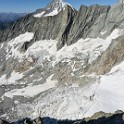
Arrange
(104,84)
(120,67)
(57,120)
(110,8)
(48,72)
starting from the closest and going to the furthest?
(57,120) < (104,84) < (120,67) < (48,72) < (110,8)

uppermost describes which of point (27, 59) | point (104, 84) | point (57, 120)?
point (27, 59)

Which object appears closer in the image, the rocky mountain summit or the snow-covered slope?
the snow-covered slope

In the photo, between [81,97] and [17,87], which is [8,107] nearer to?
[17,87]

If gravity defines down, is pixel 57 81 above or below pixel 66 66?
below

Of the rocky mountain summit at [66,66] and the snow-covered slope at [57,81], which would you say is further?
the rocky mountain summit at [66,66]

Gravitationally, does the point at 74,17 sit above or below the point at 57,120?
above

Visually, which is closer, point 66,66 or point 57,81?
point 57,81

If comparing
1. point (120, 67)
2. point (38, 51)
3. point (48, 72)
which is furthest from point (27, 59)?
point (120, 67)

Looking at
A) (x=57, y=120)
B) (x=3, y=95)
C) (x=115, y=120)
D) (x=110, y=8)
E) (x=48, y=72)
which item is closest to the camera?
(x=115, y=120)
